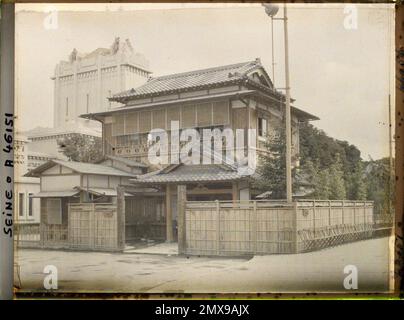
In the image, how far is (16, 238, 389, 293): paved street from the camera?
4.34 meters

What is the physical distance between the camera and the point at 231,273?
438 centimetres

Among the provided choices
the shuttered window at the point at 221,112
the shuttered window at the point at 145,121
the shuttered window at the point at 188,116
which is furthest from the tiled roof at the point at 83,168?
the shuttered window at the point at 221,112

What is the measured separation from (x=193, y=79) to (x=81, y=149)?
4.67 ft

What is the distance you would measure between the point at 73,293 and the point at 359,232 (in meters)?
3.00

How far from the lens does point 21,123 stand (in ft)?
14.5

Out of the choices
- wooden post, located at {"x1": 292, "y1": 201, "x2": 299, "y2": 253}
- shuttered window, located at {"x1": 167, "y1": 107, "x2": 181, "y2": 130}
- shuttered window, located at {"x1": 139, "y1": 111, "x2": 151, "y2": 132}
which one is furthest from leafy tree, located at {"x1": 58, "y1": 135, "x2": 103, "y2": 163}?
wooden post, located at {"x1": 292, "y1": 201, "x2": 299, "y2": 253}

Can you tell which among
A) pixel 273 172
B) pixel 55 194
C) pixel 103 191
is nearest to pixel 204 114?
pixel 273 172

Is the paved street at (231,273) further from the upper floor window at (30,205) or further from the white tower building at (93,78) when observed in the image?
the white tower building at (93,78)

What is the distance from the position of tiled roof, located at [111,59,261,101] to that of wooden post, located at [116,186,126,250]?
3.39ft

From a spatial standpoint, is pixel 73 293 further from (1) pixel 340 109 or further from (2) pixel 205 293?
(1) pixel 340 109

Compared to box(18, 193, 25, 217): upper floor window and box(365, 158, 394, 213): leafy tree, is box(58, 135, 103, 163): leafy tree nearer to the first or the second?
box(18, 193, 25, 217): upper floor window

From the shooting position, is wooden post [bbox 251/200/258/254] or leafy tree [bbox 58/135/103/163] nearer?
wooden post [bbox 251/200/258/254]

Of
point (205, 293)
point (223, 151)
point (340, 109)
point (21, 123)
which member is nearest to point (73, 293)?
point (205, 293)

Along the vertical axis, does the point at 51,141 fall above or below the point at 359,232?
above
